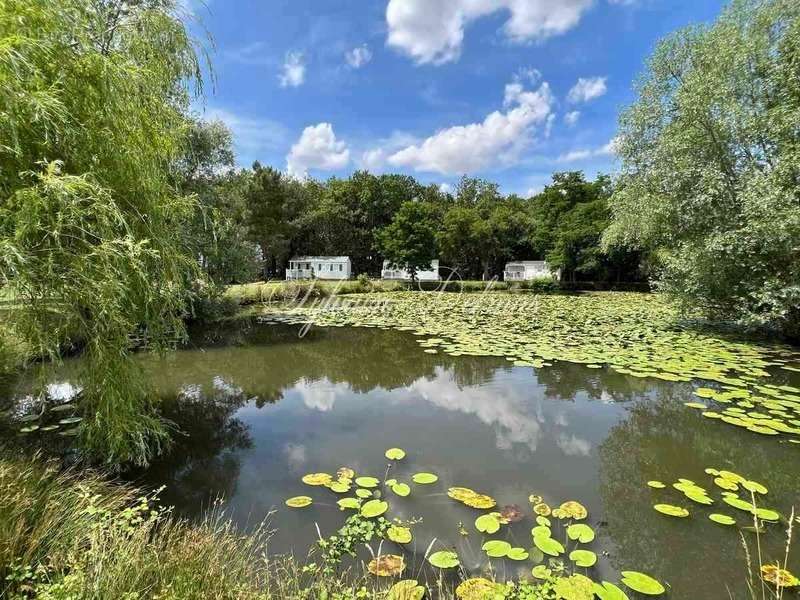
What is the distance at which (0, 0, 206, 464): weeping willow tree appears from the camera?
3018mm

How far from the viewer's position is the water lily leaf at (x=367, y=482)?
4.03 meters

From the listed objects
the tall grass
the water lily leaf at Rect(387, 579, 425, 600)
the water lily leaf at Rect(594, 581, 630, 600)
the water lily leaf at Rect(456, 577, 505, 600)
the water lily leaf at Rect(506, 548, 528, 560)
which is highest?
the tall grass

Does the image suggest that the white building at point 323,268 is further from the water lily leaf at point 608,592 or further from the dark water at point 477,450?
the water lily leaf at point 608,592

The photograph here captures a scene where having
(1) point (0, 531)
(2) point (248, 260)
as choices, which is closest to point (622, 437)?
(1) point (0, 531)

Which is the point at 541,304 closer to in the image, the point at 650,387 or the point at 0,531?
the point at 650,387

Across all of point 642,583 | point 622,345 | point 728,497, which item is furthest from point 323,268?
point 642,583

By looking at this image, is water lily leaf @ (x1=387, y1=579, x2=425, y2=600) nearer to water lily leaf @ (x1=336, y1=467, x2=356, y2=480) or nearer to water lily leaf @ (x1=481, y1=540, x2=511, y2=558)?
water lily leaf @ (x1=481, y1=540, x2=511, y2=558)

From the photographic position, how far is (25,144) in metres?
3.18

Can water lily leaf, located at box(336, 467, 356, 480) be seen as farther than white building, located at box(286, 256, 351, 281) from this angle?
No

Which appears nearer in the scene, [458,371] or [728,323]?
[458,371]

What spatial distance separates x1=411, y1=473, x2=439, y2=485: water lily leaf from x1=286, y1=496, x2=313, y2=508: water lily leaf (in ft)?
3.54

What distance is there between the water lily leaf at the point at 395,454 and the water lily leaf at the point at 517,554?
1898 millimetres

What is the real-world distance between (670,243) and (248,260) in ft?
46.6

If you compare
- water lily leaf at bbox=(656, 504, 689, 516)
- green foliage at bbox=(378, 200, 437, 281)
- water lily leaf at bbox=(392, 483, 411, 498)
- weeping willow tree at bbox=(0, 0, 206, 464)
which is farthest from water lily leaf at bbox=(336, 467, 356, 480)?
green foliage at bbox=(378, 200, 437, 281)
